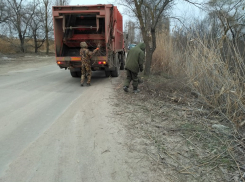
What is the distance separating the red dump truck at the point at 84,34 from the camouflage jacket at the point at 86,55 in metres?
0.21

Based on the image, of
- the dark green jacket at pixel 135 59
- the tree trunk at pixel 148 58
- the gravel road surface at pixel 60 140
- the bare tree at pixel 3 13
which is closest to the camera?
the gravel road surface at pixel 60 140

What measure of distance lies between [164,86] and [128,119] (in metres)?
2.90

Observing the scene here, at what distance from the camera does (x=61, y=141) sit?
3488 mm

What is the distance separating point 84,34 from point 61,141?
6560mm

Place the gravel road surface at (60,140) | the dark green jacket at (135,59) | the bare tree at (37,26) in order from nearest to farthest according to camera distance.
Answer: the gravel road surface at (60,140)
the dark green jacket at (135,59)
the bare tree at (37,26)

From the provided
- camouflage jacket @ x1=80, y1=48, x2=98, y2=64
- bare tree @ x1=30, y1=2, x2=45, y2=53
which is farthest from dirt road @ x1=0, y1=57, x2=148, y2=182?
bare tree @ x1=30, y1=2, x2=45, y2=53

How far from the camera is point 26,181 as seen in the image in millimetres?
2502

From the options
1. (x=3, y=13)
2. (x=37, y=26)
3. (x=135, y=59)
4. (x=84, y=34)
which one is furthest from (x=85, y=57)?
(x=37, y=26)

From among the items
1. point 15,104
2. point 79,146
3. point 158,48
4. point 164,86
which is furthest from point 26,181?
point 158,48

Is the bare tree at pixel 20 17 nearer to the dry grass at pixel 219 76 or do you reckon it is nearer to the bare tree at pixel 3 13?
the bare tree at pixel 3 13

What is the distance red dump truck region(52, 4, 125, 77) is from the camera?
308 inches

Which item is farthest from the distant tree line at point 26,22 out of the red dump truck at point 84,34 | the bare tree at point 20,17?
the red dump truck at point 84,34

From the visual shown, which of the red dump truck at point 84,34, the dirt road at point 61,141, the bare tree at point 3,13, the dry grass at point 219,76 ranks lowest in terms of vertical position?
the dirt road at point 61,141

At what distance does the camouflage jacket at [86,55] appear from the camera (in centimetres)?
784
